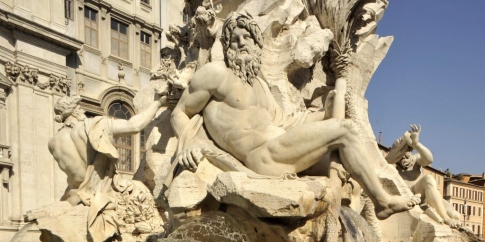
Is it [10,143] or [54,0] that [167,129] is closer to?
[10,143]

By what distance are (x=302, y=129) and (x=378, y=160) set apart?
101 inches

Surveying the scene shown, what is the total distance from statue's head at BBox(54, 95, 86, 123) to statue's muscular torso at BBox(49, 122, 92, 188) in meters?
0.23

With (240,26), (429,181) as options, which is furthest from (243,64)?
(429,181)

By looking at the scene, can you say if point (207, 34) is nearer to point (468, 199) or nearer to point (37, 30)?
point (37, 30)

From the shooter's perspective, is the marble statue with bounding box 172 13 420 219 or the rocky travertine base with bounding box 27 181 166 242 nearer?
the marble statue with bounding box 172 13 420 219

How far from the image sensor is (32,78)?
18547 mm

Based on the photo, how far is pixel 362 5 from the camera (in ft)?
21.3

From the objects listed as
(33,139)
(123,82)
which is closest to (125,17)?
(123,82)

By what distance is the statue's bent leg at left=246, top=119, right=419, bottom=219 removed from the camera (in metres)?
3.95

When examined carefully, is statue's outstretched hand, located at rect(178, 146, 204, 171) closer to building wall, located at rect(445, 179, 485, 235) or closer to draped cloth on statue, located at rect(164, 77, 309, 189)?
draped cloth on statue, located at rect(164, 77, 309, 189)

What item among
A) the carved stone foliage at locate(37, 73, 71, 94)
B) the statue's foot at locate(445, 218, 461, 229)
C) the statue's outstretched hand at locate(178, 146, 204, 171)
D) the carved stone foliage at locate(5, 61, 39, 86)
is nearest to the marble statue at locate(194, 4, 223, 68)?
the statue's outstretched hand at locate(178, 146, 204, 171)

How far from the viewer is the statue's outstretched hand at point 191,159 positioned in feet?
13.2

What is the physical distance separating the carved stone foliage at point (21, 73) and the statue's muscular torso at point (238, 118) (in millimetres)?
15970

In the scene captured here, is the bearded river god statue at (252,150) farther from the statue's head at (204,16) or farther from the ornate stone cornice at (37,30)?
the ornate stone cornice at (37,30)
